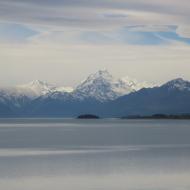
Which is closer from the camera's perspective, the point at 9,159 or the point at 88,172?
the point at 88,172

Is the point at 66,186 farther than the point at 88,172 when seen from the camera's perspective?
No

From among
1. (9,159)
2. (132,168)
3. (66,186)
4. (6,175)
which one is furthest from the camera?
(9,159)

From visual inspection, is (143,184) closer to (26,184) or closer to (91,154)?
(26,184)

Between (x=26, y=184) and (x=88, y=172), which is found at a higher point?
(x=88, y=172)

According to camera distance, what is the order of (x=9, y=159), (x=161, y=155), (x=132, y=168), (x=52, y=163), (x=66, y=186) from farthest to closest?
(x=161, y=155) < (x=9, y=159) < (x=52, y=163) < (x=132, y=168) < (x=66, y=186)

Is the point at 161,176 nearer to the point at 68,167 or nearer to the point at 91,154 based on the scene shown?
the point at 68,167

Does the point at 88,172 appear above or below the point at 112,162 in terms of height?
below

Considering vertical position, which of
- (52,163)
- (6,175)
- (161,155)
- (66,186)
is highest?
(161,155)

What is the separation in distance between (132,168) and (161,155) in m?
19.6

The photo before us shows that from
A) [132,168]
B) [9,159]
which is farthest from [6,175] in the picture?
[9,159]

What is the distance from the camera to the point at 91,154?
3497 inches

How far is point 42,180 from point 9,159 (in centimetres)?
2375

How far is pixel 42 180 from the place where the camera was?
56.8m

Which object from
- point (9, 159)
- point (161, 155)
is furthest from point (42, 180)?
point (161, 155)
